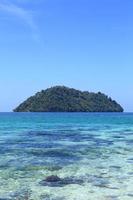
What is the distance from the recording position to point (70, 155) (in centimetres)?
2505

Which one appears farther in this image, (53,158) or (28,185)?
(53,158)

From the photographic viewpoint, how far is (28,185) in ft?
50.7

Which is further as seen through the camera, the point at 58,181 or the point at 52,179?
the point at 52,179

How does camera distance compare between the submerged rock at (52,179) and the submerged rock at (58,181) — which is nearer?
the submerged rock at (58,181)

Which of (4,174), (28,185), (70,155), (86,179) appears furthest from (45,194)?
(70,155)

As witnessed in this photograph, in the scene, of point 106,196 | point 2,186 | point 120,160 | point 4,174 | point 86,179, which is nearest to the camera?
point 106,196

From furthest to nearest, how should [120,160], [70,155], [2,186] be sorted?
1. [70,155]
2. [120,160]
3. [2,186]

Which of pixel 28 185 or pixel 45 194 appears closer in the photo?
pixel 45 194

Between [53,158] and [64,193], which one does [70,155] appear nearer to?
[53,158]

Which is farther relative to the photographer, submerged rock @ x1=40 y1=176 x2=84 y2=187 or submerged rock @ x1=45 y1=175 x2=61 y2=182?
submerged rock @ x1=45 y1=175 x2=61 y2=182

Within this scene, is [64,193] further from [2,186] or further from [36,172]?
[36,172]

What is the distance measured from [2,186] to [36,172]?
329cm

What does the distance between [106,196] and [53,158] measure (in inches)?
395

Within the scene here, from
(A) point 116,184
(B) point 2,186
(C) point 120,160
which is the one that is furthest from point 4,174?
(C) point 120,160
